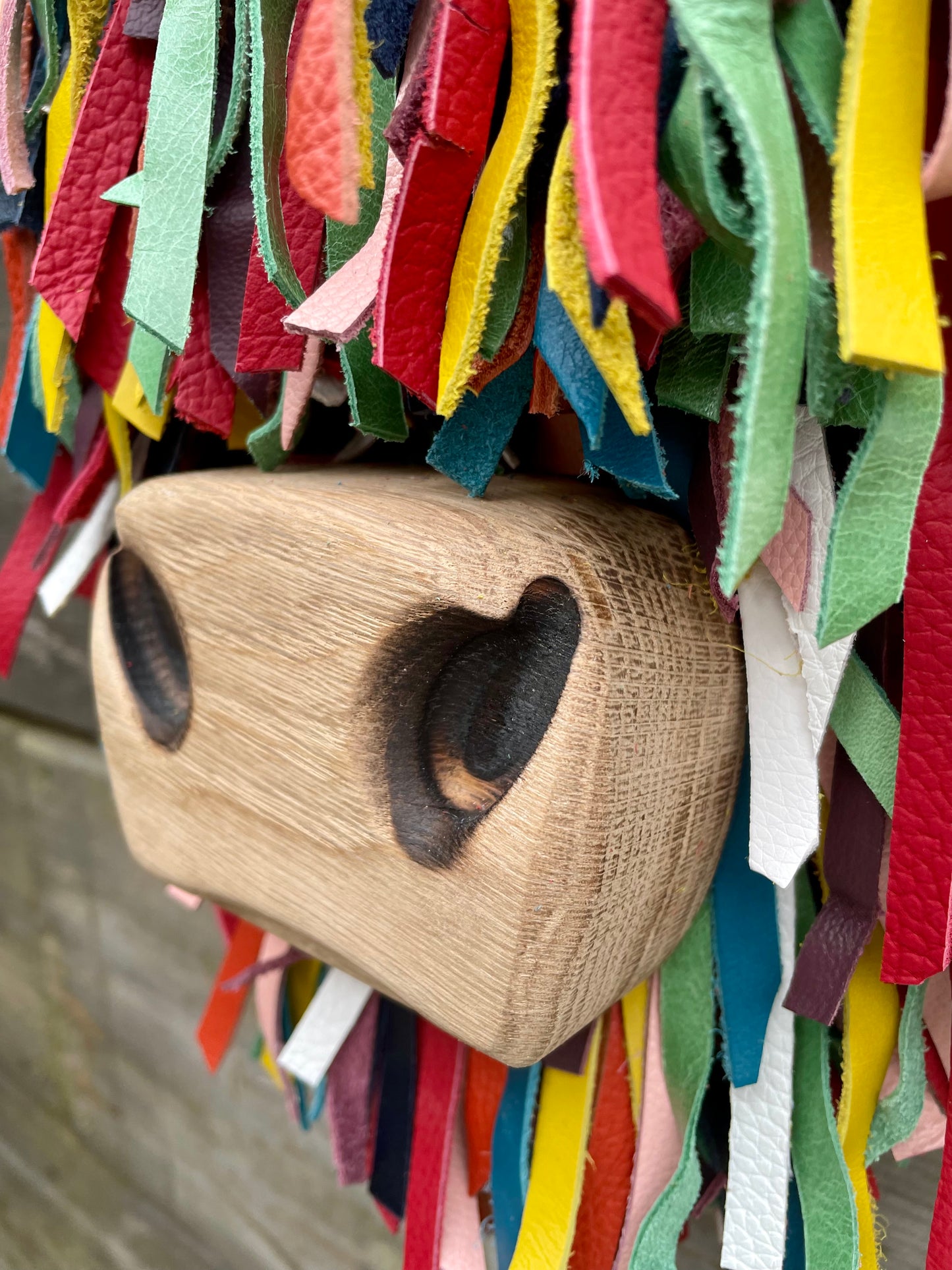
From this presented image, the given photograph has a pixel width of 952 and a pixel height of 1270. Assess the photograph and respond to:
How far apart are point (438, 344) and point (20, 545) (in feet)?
1.08

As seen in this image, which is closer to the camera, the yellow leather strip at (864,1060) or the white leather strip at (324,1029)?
the yellow leather strip at (864,1060)

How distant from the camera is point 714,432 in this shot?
240 mm

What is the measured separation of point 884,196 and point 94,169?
0.76 feet

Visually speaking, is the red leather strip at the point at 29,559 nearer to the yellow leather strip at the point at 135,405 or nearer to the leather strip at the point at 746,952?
the yellow leather strip at the point at 135,405

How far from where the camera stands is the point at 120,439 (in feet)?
1.28

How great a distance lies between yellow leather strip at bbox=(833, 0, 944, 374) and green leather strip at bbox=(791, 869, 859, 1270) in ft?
0.63

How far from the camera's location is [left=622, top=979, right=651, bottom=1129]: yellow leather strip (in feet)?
1.06

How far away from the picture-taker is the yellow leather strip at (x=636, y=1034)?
322mm

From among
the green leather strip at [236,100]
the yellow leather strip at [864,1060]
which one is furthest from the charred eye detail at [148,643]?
the yellow leather strip at [864,1060]

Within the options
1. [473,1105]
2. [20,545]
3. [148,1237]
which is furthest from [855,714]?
[148,1237]

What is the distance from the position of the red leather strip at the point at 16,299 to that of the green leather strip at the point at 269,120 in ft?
0.55

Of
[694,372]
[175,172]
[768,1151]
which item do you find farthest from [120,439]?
[768,1151]

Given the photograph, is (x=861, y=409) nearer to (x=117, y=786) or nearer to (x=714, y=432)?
(x=714, y=432)

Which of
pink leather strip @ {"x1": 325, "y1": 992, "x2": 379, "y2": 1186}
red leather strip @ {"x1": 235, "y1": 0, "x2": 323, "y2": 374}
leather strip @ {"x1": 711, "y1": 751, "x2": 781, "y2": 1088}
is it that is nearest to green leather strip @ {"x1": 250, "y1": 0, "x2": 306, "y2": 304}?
red leather strip @ {"x1": 235, "y1": 0, "x2": 323, "y2": 374}
